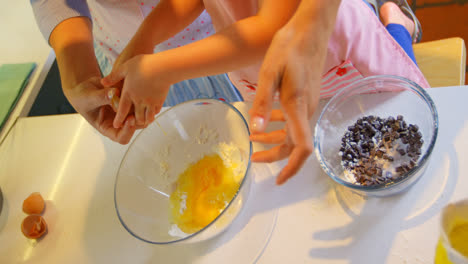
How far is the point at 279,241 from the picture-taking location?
22.6 inches

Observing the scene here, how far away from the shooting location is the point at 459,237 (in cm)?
40

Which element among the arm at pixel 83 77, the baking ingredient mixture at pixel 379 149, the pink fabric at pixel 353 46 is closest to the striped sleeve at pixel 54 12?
the arm at pixel 83 77

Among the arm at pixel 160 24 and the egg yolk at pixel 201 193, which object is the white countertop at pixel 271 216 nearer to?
the egg yolk at pixel 201 193

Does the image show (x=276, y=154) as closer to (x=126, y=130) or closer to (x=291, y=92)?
(x=291, y=92)

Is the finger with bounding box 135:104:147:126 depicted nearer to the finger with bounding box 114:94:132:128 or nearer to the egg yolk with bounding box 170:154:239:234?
the finger with bounding box 114:94:132:128

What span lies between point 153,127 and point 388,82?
1.63ft

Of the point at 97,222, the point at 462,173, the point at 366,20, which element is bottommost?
the point at 97,222

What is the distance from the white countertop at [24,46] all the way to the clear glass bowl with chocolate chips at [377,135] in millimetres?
1158

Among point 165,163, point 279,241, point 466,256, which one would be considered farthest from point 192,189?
point 466,256

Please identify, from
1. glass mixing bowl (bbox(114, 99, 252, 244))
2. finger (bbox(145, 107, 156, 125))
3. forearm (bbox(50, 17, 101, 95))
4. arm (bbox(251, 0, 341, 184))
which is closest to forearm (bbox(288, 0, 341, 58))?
arm (bbox(251, 0, 341, 184))

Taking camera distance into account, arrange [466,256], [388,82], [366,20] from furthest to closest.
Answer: [366,20] < [388,82] < [466,256]

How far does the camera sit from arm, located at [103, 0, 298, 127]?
0.62 meters

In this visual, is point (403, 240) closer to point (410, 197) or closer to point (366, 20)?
point (410, 197)

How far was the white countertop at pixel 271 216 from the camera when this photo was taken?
0.52 meters
